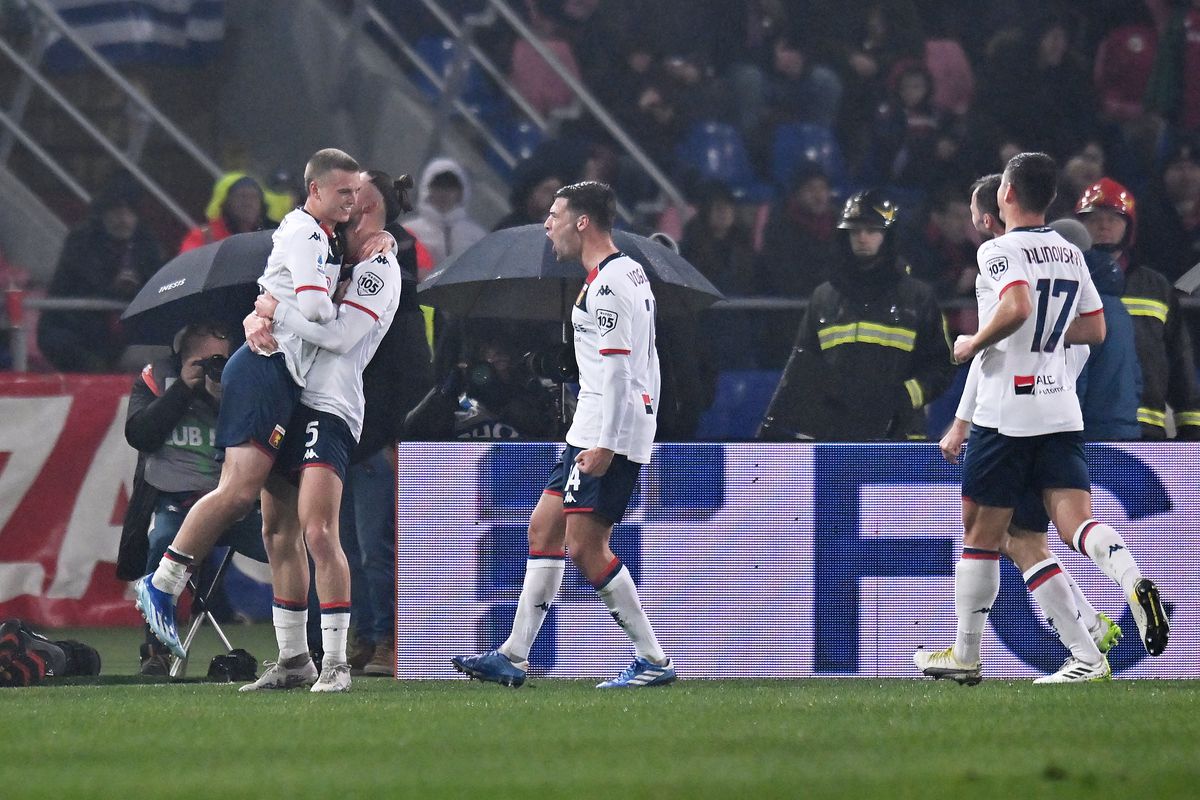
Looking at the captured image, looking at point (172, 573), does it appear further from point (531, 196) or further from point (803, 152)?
point (803, 152)

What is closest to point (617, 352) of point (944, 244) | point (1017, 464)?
point (1017, 464)

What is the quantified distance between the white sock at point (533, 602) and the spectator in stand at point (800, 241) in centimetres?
545

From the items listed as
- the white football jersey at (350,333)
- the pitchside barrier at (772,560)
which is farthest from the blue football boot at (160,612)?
the pitchside barrier at (772,560)

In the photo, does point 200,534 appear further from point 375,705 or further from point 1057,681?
point 1057,681

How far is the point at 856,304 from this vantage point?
32.5 ft

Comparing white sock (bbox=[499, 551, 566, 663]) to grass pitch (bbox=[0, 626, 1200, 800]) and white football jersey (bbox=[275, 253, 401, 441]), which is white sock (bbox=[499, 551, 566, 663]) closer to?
grass pitch (bbox=[0, 626, 1200, 800])

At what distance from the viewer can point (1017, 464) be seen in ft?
23.8

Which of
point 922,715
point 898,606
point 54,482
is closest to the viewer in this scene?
point 922,715

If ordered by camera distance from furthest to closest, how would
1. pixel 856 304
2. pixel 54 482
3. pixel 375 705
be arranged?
pixel 54 482 < pixel 856 304 < pixel 375 705

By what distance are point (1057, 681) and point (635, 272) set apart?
224cm

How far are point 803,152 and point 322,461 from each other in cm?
783

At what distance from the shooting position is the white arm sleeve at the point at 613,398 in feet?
24.3

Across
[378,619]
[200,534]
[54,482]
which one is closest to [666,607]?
[378,619]

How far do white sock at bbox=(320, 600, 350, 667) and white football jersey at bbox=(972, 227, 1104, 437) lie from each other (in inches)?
98.1
